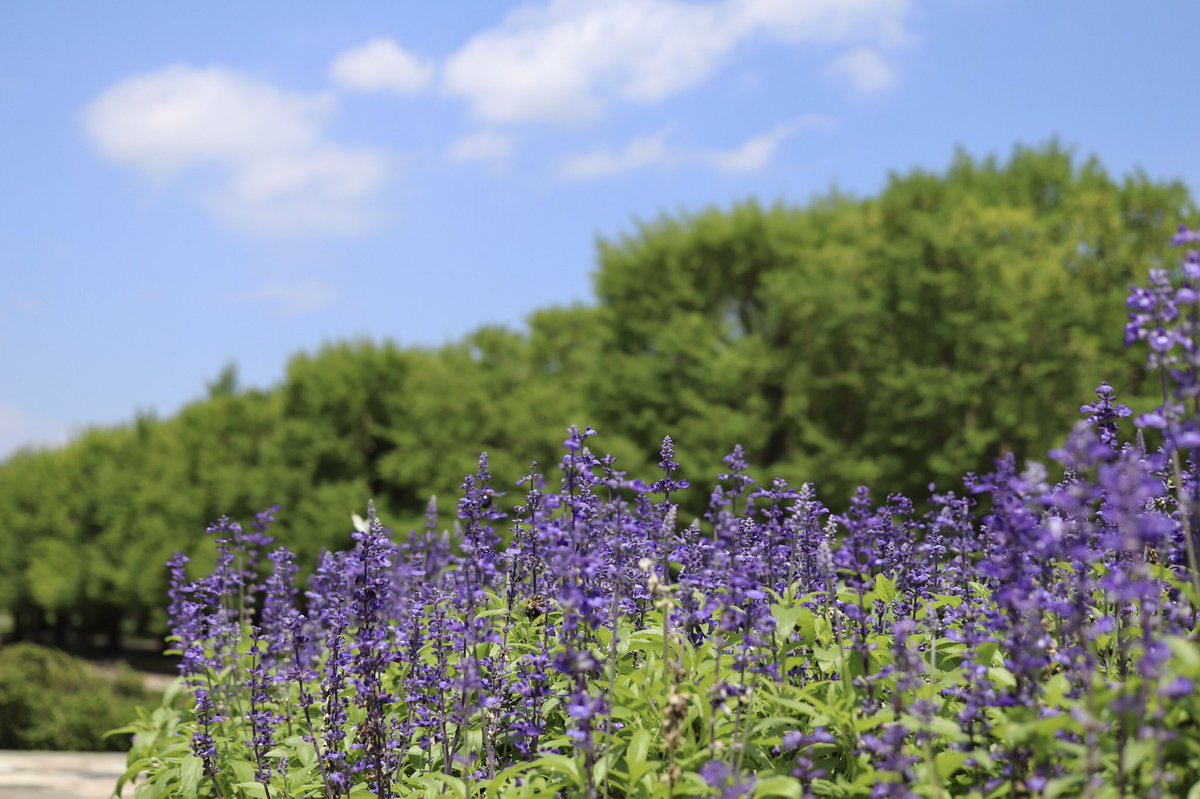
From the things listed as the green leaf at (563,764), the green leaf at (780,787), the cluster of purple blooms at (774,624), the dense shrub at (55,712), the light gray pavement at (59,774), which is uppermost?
the cluster of purple blooms at (774,624)

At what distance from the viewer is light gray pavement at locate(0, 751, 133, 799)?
497 inches

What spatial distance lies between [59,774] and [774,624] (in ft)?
42.6

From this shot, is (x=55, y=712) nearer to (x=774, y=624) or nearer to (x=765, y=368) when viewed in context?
(x=774, y=624)

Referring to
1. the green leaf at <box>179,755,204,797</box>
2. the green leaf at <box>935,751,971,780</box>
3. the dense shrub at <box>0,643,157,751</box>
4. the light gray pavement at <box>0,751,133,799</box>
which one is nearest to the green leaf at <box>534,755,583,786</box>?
the green leaf at <box>935,751,971,780</box>

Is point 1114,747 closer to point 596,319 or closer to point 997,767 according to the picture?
point 997,767

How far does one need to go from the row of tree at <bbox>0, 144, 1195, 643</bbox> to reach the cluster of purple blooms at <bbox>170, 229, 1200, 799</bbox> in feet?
64.4

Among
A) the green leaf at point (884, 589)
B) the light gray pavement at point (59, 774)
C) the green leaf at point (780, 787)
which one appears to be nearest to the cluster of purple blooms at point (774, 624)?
the green leaf at point (884, 589)

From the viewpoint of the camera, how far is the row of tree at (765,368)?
25.9m

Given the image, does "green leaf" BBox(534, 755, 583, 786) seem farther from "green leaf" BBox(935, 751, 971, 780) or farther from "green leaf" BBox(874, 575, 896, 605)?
"green leaf" BBox(874, 575, 896, 605)

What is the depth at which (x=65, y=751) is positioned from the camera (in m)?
17.5

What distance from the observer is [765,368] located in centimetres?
2819

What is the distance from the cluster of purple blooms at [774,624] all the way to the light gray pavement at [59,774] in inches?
255

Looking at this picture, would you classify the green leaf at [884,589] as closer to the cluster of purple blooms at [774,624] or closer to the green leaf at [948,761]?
the cluster of purple blooms at [774,624]

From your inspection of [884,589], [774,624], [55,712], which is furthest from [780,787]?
[55,712]
